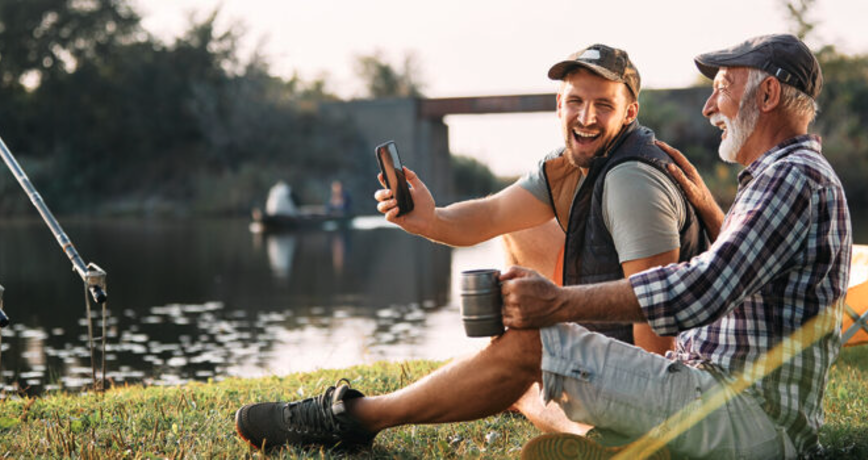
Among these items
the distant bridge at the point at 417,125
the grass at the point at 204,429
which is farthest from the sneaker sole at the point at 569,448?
the distant bridge at the point at 417,125

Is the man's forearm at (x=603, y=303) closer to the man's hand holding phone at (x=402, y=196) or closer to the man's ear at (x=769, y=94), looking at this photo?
the man's ear at (x=769, y=94)

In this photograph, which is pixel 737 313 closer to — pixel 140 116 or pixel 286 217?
pixel 286 217

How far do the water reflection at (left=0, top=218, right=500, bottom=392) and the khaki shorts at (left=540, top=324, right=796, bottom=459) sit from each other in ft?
11.8

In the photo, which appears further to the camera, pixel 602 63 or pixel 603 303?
pixel 602 63

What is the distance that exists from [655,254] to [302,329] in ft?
19.7

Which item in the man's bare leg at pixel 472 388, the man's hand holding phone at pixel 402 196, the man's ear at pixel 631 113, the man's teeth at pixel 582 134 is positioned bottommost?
the man's bare leg at pixel 472 388

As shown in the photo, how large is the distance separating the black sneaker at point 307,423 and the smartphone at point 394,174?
2.63ft

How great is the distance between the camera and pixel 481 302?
2502mm

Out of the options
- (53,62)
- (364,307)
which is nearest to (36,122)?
(53,62)

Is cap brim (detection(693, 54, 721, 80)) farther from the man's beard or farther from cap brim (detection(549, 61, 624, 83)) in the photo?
cap brim (detection(549, 61, 624, 83))

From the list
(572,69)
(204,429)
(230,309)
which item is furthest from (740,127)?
(230,309)

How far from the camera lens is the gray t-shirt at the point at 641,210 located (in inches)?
121

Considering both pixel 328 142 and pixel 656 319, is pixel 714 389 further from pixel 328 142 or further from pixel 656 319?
pixel 328 142

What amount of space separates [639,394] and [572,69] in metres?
1.35
